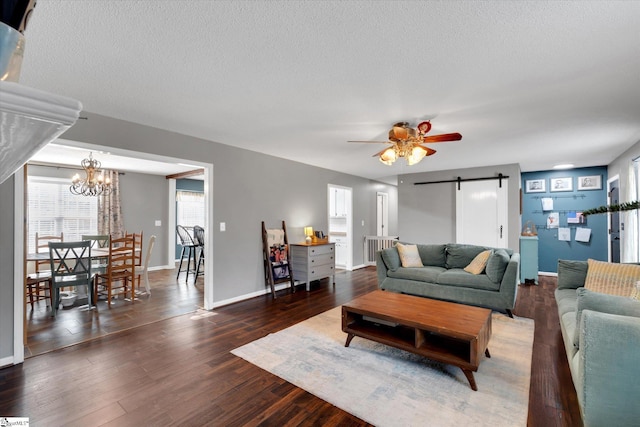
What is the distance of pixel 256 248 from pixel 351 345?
2.42m

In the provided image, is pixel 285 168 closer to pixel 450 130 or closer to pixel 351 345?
pixel 450 130

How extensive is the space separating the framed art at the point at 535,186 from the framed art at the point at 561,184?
0.45ft

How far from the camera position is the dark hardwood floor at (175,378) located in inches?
76.5

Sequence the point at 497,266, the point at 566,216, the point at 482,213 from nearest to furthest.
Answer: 1. the point at 497,266
2. the point at 482,213
3. the point at 566,216

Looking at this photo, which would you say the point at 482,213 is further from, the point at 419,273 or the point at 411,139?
the point at 411,139

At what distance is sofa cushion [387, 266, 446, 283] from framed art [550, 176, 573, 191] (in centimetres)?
381

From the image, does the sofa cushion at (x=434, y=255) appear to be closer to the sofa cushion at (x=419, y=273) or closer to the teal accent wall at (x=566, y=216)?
the sofa cushion at (x=419, y=273)

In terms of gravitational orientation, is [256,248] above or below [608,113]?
below

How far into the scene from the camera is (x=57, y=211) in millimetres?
5789

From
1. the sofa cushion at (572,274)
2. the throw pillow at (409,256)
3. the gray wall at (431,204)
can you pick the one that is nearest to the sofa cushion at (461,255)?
the throw pillow at (409,256)

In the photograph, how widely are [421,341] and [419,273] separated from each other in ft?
6.65

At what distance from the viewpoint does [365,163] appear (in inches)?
225

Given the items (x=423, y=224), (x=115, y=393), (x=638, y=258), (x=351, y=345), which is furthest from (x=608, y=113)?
(x=115, y=393)

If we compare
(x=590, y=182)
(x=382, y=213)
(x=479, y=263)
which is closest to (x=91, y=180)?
(x=479, y=263)
